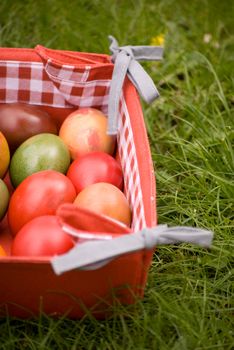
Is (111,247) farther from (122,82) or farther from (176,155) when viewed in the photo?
(176,155)

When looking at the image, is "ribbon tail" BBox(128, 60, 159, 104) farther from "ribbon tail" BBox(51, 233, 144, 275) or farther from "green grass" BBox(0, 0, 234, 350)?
"ribbon tail" BBox(51, 233, 144, 275)

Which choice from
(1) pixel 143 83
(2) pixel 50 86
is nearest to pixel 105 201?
(1) pixel 143 83

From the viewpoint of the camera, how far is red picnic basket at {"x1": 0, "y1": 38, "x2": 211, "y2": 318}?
42.3 inches

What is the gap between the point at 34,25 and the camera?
7.13ft

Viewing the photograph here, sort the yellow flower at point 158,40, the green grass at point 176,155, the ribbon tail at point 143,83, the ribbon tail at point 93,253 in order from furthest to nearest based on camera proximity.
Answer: the yellow flower at point 158,40 < the ribbon tail at point 143,83 < the green grass at point 176,155 < the ribbon tail at point 93,253

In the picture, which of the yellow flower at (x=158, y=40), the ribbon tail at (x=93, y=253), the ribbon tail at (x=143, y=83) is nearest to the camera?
the ribbon tail at (x=93, y=253)

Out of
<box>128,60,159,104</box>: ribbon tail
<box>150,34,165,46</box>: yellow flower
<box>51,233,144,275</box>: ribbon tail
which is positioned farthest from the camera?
<box>150,34,165,46</box>: yellow flower

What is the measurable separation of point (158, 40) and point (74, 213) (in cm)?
120

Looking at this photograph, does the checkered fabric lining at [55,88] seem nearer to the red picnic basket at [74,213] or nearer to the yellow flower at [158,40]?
the red picnic basket at [74,213]

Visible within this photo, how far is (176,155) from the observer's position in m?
1.73

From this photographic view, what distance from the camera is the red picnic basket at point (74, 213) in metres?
1.07

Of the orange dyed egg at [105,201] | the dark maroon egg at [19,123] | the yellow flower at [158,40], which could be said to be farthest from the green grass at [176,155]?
the dark maroon egg at [19,123]

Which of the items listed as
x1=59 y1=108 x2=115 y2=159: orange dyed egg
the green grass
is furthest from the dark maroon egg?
the green grass

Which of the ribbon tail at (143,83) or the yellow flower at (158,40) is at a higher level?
the ribbon tail at (143,83)
